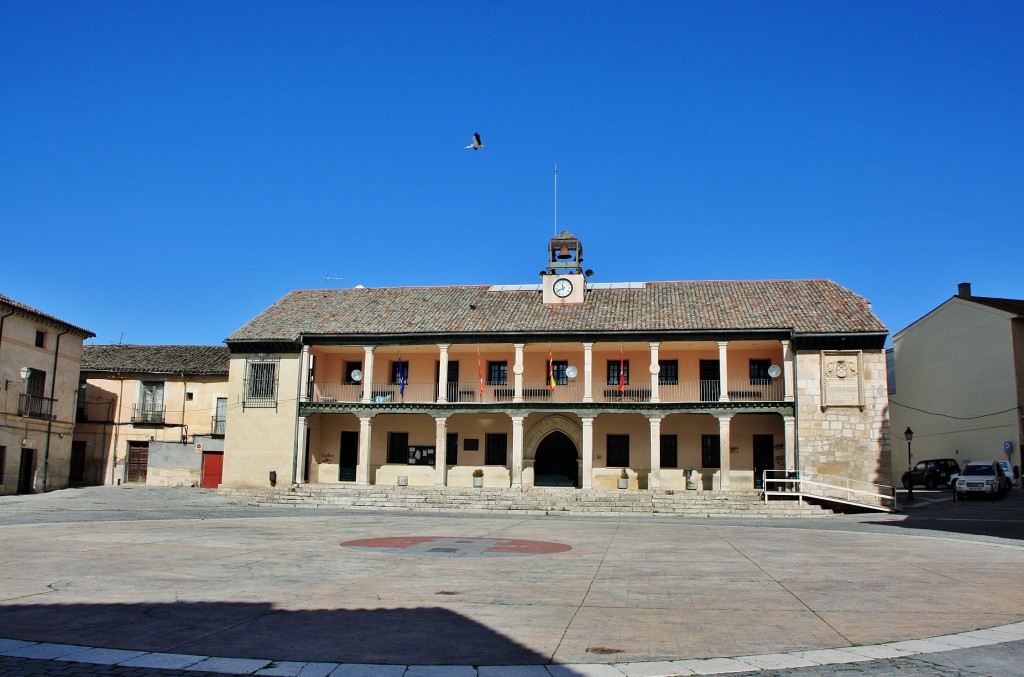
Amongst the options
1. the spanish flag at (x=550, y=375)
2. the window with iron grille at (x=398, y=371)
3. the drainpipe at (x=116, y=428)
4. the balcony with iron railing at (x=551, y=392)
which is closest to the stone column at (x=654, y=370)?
the balcony with iron railing at (x=551, y=392)

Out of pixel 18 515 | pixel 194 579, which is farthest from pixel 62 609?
pixel 18 515

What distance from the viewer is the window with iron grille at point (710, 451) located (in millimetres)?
32344

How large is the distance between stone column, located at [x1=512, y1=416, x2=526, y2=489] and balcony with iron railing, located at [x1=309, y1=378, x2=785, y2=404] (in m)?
0.92

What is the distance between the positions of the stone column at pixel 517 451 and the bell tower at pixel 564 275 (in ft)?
18.5

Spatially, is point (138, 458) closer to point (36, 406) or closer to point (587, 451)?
point (36, 406)

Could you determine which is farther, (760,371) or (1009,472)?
(1009,472)

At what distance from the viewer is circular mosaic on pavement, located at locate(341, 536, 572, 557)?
13.6 metres

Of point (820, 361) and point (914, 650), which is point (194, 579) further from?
point (820, 361)

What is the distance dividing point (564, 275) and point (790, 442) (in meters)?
11.4

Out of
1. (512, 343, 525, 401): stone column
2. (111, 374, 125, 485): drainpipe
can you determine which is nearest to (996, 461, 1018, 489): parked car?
(512, 343, 525, 401): stone column

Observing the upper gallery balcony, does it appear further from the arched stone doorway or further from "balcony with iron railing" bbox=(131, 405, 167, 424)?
"balcony with iron railing" bbox=(131, 405, 167, 424)

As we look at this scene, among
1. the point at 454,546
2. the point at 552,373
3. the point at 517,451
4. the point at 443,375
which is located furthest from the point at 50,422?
the point at 454,546

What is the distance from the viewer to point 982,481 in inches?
1143

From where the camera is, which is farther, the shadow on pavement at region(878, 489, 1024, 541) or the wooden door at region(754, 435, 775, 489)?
the wooden door at region(754, 435, 775, 489)
